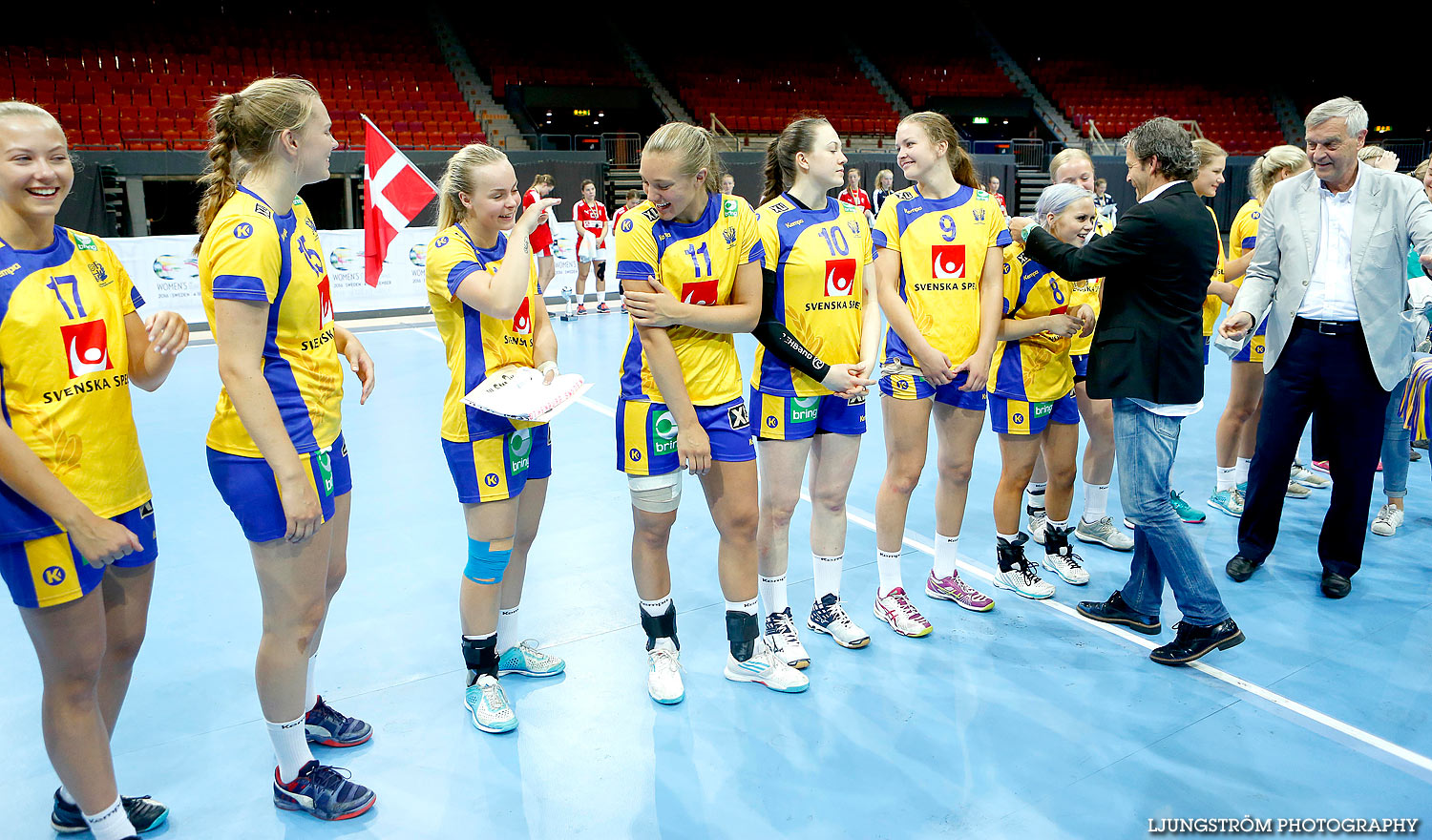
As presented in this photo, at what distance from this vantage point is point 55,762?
2.17 metres

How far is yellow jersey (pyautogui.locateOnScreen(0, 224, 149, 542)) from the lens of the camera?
1988mm

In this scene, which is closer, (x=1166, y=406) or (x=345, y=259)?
(x=1166, y=406)

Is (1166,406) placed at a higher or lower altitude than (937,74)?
lower

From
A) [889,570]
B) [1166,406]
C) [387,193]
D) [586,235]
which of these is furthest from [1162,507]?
[586,235]

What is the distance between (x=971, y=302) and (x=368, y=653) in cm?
249

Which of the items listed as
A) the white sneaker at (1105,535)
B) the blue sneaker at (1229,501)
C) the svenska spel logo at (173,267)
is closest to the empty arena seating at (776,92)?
the svenska spel logo at (173,267)

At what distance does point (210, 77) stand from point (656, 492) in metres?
17.1

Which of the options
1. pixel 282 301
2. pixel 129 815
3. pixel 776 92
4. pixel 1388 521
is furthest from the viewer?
pixel 776 92

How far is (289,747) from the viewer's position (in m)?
2.43

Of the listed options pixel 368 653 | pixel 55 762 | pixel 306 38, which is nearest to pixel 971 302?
pixel 368 653

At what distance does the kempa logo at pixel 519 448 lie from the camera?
279 centimetres

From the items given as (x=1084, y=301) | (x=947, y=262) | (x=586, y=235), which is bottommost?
(x=1084, y=301)

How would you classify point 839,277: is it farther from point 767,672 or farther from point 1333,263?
point 1333,263

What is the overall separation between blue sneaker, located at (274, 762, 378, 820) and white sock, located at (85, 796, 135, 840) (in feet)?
1.14
